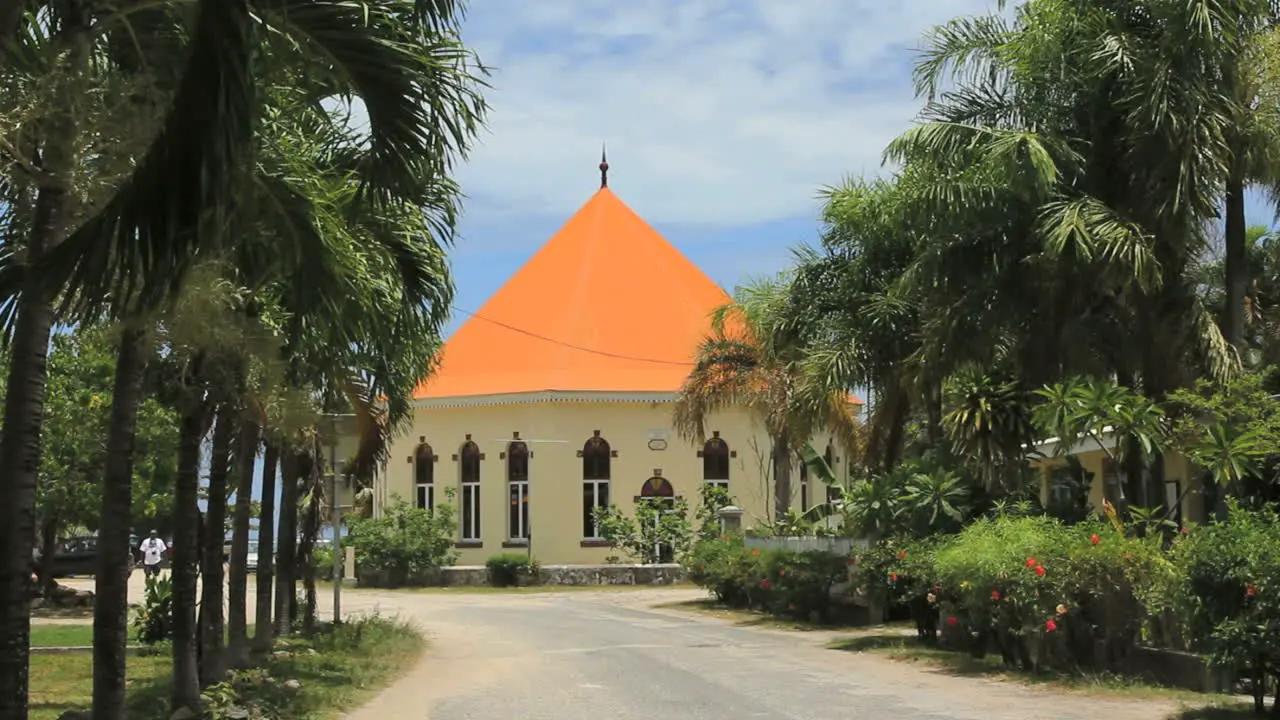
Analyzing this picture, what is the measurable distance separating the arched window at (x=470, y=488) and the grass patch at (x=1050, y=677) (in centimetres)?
2613

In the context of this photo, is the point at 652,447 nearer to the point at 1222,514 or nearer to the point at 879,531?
the point at 879,531

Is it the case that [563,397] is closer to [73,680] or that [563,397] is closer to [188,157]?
[73,680]

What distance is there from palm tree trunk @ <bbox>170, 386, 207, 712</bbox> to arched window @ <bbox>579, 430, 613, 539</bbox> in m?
31.6

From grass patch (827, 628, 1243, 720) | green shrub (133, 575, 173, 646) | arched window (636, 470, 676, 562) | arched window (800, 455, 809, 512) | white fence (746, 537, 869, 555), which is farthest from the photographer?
arched window (800, 455, 809, 512)

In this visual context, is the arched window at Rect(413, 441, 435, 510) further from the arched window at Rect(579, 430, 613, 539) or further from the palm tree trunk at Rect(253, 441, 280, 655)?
the palm tree trunk at Rect(253, 441, 280, 655)

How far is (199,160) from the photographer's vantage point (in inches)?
240

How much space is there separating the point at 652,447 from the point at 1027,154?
28563 millimetres

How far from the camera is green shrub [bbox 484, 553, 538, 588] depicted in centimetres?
4000

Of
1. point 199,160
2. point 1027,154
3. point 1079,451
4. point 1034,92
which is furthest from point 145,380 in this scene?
point 1079,451

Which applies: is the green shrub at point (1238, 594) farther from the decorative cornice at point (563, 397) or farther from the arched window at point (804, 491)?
the arched window at point (804, 491)

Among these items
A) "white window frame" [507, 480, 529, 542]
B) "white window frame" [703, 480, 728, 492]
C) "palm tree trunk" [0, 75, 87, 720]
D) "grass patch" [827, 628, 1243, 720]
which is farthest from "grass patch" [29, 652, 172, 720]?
"white window frame" [703, 480, 728, 492]

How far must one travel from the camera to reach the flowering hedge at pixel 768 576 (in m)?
23.7

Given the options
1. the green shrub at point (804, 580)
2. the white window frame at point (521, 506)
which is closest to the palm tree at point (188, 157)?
the green shrub at point (804, 580)

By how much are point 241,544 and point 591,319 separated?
1168 inches
